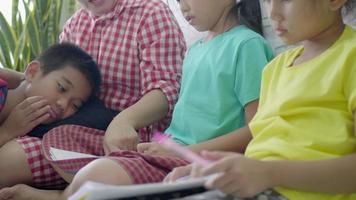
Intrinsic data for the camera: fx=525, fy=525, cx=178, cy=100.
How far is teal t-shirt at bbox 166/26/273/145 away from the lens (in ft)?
3.57

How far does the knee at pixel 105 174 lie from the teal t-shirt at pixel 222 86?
31cm

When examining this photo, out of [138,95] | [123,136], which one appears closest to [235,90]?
[123,136]

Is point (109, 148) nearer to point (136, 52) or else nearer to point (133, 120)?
point (133, 120)

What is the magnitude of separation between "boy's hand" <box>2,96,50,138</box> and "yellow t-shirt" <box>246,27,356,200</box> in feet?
2.12

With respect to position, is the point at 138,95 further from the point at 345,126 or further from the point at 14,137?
the point at 345,126

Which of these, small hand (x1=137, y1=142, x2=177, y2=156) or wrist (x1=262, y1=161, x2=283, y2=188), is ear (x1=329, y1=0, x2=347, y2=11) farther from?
small hand (x1=137, y1=142, x2=177, y2=156)

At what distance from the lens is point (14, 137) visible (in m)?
1.27

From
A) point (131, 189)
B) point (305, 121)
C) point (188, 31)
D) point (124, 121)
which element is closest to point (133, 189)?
point (131, 189)

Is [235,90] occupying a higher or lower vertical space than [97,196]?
lower

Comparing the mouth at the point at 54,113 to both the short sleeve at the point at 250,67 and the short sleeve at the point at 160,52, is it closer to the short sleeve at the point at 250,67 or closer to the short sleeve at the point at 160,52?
the short sleeve at the point at 160,52

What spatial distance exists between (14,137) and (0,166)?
99 mm

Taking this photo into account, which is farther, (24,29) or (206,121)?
(24,29)

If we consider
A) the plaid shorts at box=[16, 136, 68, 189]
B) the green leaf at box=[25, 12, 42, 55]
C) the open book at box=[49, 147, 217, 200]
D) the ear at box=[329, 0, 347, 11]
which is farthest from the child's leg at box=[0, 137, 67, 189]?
the green leaf at box=[25, 12, 42, 55]

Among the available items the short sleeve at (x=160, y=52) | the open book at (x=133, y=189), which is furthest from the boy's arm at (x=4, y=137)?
the open book at (x=133, y=189)
